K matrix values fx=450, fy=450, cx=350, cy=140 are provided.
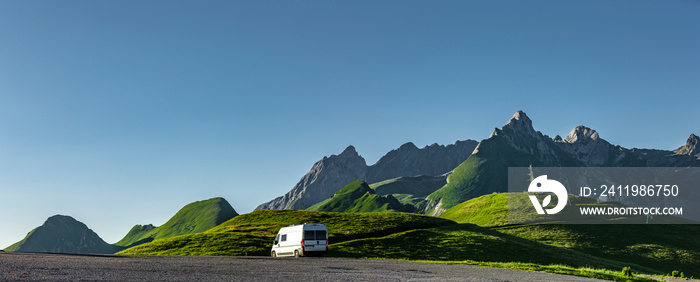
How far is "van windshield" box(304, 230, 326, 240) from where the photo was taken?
45125 mm

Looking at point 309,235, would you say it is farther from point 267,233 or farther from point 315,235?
point 267,233

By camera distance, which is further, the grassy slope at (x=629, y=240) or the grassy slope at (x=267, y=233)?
the grassy slope at (x=629, y=240)

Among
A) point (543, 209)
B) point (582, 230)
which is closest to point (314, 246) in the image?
point (582, 230)

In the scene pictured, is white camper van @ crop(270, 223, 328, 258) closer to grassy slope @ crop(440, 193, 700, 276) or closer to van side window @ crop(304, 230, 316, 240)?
van side window @ crop(304, 230, 316, 240)

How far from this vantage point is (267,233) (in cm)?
8719

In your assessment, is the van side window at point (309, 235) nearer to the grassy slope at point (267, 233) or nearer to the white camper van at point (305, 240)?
the white camper van at point (305, 240)

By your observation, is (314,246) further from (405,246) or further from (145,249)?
(145,249)

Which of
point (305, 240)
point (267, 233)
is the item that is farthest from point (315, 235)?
point (267, 233)

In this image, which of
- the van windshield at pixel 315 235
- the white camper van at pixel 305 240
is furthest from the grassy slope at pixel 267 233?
the van windshield at pixel 315 235

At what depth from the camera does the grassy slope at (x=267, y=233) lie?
73375 millimetres

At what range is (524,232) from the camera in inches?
4439

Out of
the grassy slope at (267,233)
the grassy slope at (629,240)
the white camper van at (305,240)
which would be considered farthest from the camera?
the grassy slope at (629,240)

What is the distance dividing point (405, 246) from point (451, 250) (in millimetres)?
7498

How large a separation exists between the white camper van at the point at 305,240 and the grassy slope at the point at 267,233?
23.8 meters
